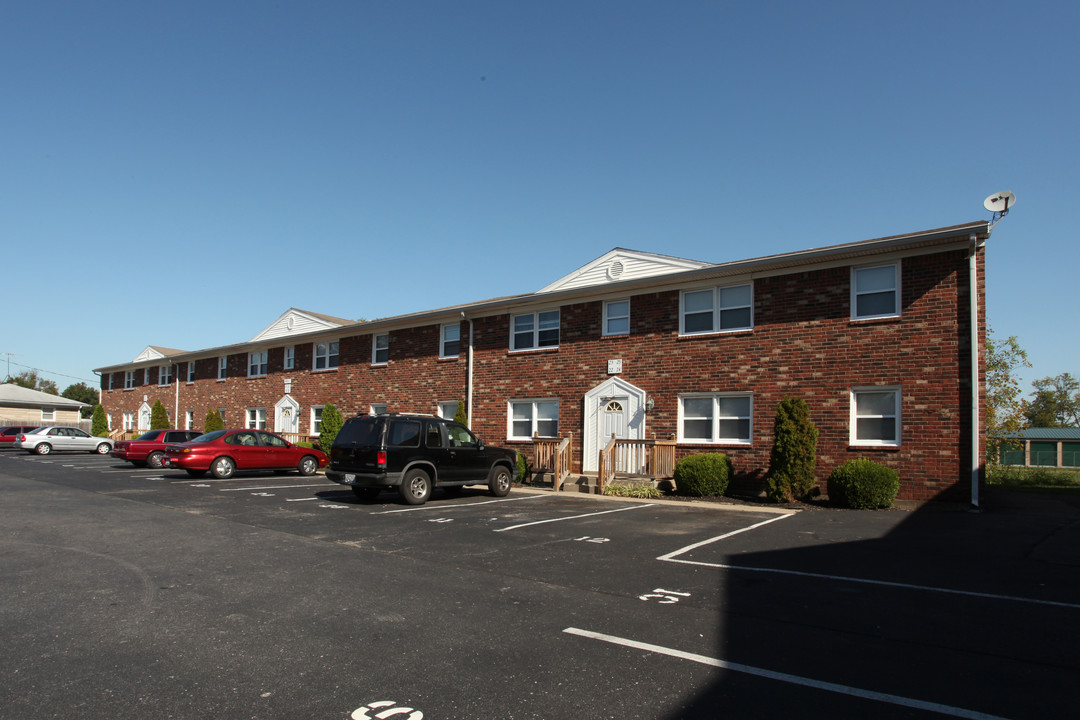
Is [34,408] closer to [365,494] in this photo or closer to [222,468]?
[222,468]

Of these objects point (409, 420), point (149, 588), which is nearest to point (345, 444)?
point (409, 420)

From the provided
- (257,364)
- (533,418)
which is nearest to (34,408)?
(257,364)

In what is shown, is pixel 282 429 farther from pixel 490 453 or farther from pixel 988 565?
pixel 988 565

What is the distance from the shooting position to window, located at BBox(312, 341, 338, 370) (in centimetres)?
2869

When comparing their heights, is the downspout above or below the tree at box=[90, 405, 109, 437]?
above

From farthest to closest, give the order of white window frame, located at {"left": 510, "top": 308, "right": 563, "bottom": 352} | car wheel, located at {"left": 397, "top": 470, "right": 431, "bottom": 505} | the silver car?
the silver car
white window frame, located at {"left": 510, "top": 308, "right": 563, "bottom": 352}
car wheel, located at {"left": 397, "top": 470, "right": 431, "bottom": 505}

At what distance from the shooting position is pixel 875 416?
589 inches

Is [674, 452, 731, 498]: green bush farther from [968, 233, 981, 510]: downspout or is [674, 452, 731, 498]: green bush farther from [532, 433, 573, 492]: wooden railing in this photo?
[968, 233, 981, 510]: downspout

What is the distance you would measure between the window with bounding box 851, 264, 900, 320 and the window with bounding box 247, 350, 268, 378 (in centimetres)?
2642

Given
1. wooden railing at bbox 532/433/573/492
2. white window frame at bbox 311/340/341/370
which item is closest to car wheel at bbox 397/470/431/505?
wooden railing at bbox 532/433/573/492

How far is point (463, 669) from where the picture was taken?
465 cm

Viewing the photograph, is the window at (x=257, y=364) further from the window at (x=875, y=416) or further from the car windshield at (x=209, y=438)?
the window at (x=875, y=416)

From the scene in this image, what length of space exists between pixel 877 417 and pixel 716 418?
3637 millimetres

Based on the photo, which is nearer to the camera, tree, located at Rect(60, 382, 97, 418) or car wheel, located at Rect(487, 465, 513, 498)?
car wheel, located at Rect(487, 465, 513, 498)
